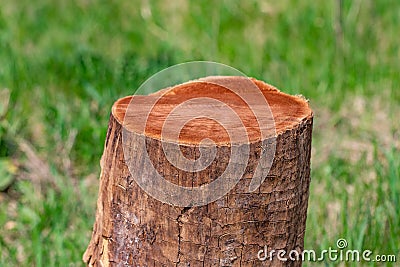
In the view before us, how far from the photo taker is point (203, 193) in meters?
1.88

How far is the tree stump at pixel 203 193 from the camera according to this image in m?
1.88

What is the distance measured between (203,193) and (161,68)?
2.33 metres

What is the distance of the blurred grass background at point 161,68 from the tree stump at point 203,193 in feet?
2.73

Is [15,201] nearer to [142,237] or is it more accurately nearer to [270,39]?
[142,237]

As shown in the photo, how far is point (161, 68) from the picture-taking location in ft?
13.6

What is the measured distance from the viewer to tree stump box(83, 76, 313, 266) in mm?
1876

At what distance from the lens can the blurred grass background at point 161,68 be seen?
119 inches

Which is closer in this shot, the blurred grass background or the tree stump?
the tree stump

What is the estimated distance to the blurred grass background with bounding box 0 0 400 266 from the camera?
302 centimetres

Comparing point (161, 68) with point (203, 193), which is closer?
point (203, 193)

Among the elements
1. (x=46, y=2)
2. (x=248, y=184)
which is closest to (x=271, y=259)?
(x=248, y=184)

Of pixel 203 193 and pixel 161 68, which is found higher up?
pixel 161 68

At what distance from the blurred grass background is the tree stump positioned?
83cm

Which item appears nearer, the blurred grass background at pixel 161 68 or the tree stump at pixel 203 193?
the tree stump at pixel 203 193
